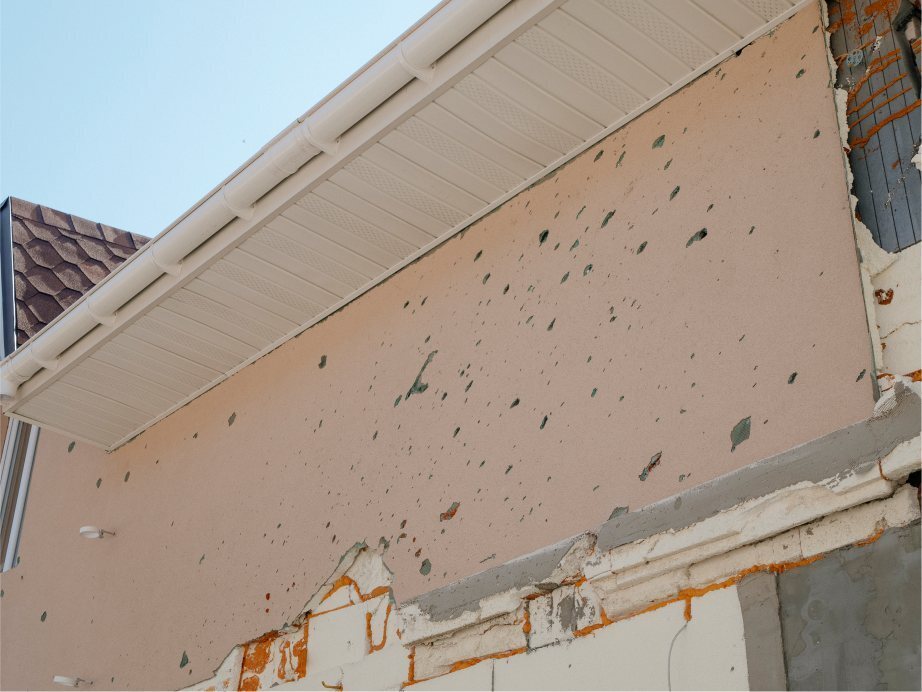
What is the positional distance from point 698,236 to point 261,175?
165cm

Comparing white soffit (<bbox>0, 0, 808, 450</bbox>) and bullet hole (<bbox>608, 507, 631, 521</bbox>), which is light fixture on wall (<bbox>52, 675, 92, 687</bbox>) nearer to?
white soffit (<bbox>0, 0, 808, 450</bbox>)

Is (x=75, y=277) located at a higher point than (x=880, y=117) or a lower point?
higher

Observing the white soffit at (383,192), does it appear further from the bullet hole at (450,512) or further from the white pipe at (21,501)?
Answer: the bullet hole at (450,512)

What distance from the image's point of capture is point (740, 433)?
3.16m

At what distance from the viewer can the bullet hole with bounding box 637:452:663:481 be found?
336 centimetres

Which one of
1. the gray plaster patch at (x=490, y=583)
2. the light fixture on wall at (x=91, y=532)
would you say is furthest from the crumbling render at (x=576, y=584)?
the light fixture on wall at (x=91, y=532)

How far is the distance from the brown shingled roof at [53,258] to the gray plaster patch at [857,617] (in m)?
Result: 5.86

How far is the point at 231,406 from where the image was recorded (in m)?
5.36

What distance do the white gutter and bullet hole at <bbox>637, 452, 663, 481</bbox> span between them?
1.46 metres

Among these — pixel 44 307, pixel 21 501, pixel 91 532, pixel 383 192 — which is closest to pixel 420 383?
pixel 383 192

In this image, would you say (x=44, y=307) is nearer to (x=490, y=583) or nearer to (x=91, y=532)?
(x=91, y=532)

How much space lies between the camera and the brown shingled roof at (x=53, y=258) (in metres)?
7.75

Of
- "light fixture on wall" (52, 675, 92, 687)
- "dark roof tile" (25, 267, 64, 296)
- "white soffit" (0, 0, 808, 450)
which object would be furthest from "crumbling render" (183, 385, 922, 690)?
"dark roof tile" (25, 267, 64, 296)

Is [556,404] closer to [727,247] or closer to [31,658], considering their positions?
[727,247]
